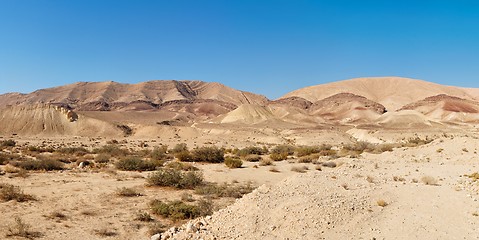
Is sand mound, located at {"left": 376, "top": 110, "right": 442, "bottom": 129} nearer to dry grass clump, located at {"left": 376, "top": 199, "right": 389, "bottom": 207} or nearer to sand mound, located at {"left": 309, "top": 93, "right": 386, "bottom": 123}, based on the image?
sand mound, located at {"left": 309, "top": 93, "right": 386, "bottom": 123}

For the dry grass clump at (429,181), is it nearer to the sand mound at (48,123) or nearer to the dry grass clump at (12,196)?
the dry grass clump at (12,196)

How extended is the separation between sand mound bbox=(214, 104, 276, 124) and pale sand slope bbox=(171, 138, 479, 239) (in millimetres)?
80377

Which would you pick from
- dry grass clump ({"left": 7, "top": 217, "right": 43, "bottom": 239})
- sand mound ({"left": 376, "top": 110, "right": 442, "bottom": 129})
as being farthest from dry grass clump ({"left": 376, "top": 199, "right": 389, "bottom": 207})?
sand mound ({"left": 376, "top": 110, "right": 442, "bottom": 129})

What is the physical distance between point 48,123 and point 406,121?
230 ft

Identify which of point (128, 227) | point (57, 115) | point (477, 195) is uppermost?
point (57, 115)

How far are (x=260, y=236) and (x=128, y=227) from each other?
14.8 ft

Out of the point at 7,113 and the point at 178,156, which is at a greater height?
the point at 7,113

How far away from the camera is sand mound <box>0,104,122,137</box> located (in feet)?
213

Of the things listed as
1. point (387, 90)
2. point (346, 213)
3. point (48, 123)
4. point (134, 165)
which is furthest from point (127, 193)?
point (387, 90)

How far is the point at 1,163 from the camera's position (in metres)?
24.8

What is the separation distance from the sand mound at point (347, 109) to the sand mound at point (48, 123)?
6561cm

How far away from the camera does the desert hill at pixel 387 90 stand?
493ft

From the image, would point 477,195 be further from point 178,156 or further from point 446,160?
point 178,156

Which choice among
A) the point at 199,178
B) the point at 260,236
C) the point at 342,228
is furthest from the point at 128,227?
the point at 199,178
